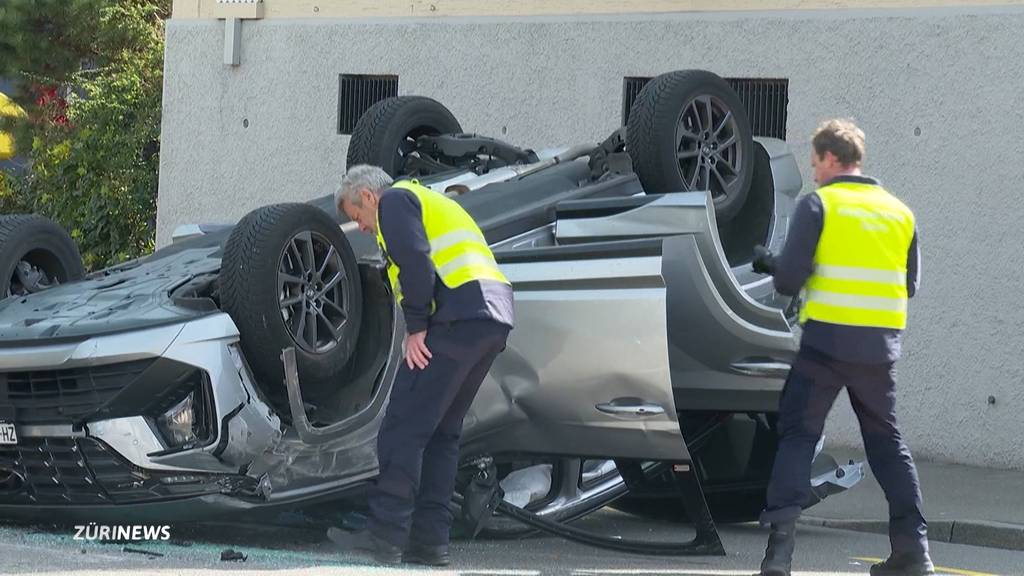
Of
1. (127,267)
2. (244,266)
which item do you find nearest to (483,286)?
(244,266)

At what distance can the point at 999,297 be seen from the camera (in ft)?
37.5

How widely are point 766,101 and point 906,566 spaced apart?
6433 mm

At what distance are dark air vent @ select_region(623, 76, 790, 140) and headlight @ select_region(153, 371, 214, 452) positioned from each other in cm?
651

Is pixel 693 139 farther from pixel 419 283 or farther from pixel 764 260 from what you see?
pixel 419 283

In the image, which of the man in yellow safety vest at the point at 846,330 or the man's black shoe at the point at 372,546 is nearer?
the man in yellow safety vest at the point at 846,330

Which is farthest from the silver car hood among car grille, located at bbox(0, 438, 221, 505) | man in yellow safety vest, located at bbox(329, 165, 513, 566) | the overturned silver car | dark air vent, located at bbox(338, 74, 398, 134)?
dark air vent, located at bbox(338, 74, 398, 134)

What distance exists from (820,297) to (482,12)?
795cm

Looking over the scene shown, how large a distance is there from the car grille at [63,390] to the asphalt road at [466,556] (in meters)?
0.51

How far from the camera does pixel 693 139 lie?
27.5 feet

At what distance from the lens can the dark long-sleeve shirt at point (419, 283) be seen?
6.64 meters

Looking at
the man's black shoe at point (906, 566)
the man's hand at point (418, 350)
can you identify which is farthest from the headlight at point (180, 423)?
the man's black shoe at point (906, 566)

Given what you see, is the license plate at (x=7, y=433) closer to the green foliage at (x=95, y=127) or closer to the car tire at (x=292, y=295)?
the car tire at (x=292, y=295)

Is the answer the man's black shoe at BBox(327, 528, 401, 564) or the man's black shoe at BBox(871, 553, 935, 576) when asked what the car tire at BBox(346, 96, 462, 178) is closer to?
the man's black shoe at BBox(327, 528, 401, 564)

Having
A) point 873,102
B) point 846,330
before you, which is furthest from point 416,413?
point 873,102
